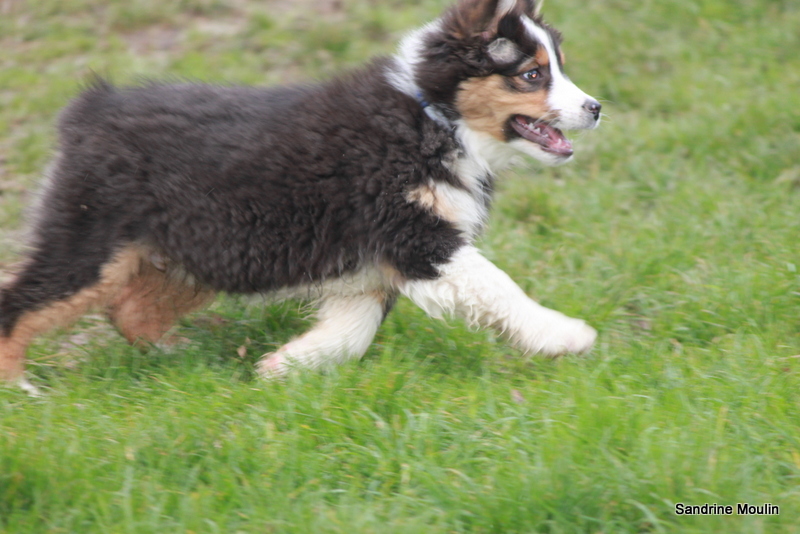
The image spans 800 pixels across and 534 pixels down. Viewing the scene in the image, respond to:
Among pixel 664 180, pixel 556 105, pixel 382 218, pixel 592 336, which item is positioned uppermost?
pixel 556 105

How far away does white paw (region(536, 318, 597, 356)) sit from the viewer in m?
3.87

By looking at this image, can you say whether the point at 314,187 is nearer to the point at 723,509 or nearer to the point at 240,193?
the point at 240,193

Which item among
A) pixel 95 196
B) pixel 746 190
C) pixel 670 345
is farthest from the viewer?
pixel 746 190

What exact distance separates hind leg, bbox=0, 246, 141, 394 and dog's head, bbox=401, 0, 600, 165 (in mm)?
1639

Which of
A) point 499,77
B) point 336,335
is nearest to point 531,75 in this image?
point 499,77

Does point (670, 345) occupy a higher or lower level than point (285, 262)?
lower

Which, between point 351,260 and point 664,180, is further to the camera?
point 664,180

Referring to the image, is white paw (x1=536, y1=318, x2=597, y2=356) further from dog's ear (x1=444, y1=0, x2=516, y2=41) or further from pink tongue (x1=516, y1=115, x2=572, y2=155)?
dog's ear (x1=444, y1=0, x2=516, y2=41)

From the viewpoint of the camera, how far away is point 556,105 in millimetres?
4016

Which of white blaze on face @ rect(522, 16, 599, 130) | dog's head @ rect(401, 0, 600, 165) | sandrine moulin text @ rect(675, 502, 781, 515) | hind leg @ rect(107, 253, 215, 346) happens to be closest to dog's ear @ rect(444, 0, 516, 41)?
dog's head @ rect(401, 0, 600, 165)

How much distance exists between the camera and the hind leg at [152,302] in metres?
4.29

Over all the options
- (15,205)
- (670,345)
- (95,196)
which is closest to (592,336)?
(670,345)

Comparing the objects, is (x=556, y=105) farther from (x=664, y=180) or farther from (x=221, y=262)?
(x=664, y=180)

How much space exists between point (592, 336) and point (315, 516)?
1.65 m
